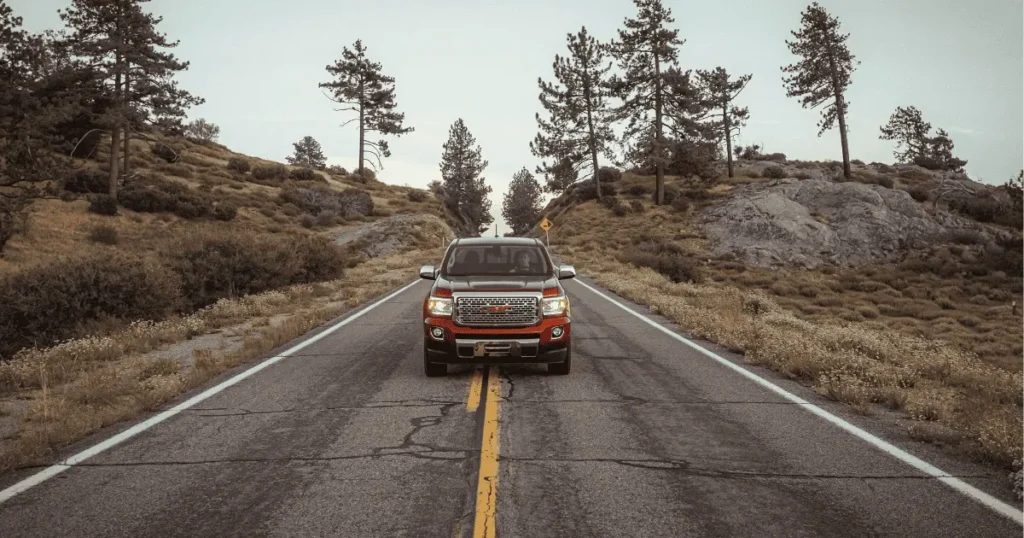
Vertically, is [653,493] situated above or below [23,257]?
below

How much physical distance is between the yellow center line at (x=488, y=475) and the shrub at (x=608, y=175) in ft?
183

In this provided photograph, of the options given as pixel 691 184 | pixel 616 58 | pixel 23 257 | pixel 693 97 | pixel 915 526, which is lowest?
pixel 915 526

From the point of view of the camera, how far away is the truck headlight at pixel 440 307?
7.25 meters

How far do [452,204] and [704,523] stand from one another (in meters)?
68.7

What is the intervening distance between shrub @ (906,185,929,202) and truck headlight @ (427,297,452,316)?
4974 cm

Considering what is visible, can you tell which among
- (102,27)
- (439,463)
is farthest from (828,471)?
(102,27)

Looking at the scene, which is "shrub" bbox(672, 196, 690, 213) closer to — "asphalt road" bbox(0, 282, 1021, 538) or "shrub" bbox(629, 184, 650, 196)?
"shrub" bbox(629, 184, 650, 196)

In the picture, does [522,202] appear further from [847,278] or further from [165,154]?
[847,278]

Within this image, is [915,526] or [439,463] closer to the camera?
[915,526]

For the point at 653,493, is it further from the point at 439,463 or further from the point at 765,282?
the point at 765,282

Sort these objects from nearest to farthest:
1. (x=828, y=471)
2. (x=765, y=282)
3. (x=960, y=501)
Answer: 1. (x=960, y=501)
2. (x=828, y=471)
3. (x=765, y=282)

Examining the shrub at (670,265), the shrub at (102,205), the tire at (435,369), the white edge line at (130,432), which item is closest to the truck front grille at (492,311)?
the tire at (435,369)

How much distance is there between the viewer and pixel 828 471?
4355 millimetres

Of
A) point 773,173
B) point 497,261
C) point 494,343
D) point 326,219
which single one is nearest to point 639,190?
point 773,173
